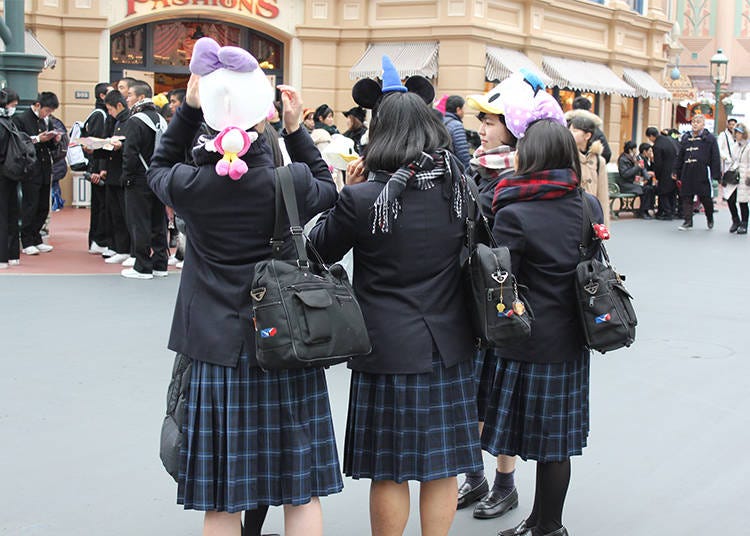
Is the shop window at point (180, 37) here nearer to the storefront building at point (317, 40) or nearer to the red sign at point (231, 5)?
the storefront building at point (317, 40)

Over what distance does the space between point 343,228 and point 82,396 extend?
123 inches

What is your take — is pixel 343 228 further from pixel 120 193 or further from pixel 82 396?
pixel 120 193

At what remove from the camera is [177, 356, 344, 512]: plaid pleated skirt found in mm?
3402

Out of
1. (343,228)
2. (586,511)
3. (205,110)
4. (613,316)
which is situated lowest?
(586,511)

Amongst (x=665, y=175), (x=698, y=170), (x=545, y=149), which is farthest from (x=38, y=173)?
(x=665, y=175)

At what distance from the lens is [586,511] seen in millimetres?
4617

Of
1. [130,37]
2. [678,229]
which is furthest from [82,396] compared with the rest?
[130,37]

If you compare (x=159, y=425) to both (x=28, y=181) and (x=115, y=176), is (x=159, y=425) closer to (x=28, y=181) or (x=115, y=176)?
(x=115, y=176)

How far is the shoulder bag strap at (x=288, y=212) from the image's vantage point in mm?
3355

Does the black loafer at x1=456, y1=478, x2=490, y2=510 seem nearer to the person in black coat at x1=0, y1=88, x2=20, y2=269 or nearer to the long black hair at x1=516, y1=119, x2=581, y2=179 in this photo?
the long black hair at x1=516, y1=119, x2=581, y2=179

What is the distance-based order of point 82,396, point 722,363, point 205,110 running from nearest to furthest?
point 205,110 → point 82,396 → point 722,363

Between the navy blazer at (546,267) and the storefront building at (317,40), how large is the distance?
15.1 meters

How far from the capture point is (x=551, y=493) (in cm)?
407

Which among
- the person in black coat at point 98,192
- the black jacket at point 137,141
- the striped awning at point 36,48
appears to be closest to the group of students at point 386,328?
the black jacket at point 137,141
